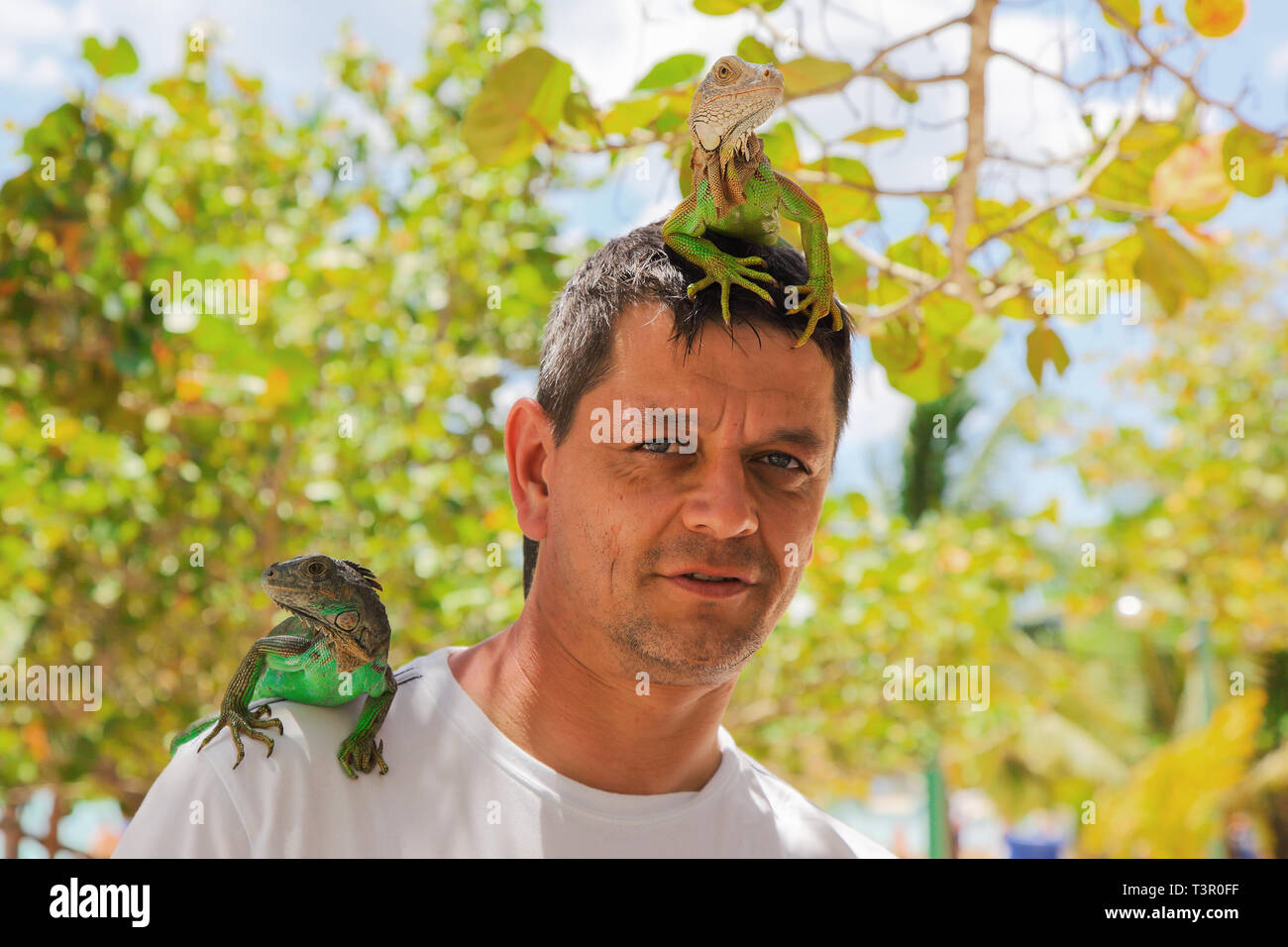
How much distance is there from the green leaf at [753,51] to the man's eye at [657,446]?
0.90 metres

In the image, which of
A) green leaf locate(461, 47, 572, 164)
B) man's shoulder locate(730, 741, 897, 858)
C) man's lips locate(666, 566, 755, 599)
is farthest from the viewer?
green leaf locate(461, 47, 572, 164)

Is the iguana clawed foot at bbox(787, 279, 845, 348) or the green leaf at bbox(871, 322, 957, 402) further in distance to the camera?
the green leaf at bbox(871, 322, 957, 402)

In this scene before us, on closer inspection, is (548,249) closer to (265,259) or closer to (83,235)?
(265,259)

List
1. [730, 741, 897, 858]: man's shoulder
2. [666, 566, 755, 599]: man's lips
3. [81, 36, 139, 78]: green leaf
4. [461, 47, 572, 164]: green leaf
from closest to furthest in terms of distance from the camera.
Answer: [666, 566, 755, 599]: man's lips → [730, 741, 897, 858]: man's shoulder → [461, 47, 572, 164]: green leaf → [81, 36, 139, 78]: green leaf

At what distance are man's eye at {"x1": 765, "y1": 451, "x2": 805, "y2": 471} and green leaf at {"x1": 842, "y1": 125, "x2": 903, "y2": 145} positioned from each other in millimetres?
931

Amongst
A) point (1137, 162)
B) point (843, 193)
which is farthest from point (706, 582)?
point (1137, 162)

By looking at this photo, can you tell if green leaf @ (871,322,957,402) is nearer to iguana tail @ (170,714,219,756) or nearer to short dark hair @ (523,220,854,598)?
short dark hair @ (523,220,854,598)

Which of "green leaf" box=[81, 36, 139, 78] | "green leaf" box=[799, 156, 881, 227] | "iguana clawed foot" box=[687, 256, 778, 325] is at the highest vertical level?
"green leaf" box=[81, 36, 139, 78]

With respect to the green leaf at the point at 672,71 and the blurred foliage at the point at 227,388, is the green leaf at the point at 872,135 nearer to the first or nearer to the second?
the green leaf at the point at 672,71

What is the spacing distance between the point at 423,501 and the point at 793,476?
3.61 metres

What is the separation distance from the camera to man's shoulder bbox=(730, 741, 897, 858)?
2090 mm

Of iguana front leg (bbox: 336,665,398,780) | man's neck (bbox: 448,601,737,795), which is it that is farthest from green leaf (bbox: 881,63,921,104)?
iguana front leg (bbox: 336,665,398,780)

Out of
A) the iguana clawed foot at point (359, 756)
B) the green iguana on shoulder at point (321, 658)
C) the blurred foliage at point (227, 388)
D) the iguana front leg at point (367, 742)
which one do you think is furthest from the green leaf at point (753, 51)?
the blurred foliage at point (227, 388)
